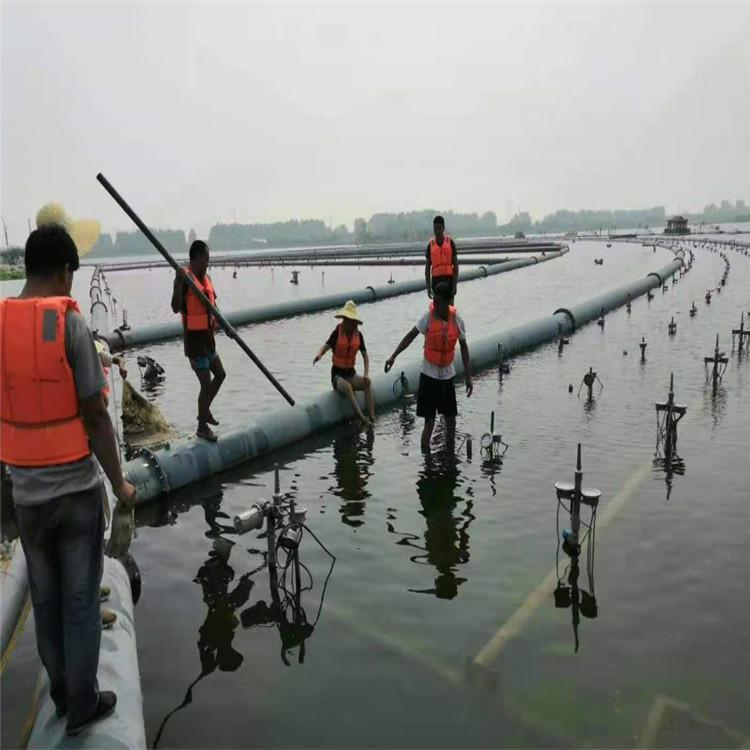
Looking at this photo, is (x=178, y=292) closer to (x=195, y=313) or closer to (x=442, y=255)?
(x=195, y=313)

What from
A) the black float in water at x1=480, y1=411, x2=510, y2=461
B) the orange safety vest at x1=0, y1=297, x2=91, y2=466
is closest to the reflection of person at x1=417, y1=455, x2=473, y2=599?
the black float in water at x1=480, y1=411, x2=510, y2=461

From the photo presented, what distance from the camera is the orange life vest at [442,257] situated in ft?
49.9

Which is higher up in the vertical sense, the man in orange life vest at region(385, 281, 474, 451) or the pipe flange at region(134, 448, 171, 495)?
the man in orange life vest at region(385, 281, 474, 451)

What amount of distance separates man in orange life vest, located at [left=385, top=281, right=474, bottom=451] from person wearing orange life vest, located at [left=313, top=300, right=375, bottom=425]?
4.65ft

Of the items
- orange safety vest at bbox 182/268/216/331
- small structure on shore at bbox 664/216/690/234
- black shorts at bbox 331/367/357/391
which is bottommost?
black shorts at bbox 331/367/357/391

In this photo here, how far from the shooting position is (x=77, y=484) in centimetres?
362

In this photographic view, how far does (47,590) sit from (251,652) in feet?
8.09

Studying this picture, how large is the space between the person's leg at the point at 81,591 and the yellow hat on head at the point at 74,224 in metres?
1.60

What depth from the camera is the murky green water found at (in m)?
4.88

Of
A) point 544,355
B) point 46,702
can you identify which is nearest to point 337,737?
point 46,702

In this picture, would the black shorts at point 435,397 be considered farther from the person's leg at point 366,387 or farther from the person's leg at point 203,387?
the person's leg at point 203,387

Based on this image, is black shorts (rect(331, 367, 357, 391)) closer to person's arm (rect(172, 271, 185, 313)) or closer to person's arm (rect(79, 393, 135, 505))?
person's arm (rect(172, 271, 185, 313))

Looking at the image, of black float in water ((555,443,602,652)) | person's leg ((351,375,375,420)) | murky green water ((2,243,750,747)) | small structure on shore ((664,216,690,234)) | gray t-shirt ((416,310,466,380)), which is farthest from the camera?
small structure on shore ((664,216,690,234))

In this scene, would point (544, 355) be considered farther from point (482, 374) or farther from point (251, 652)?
point (251, 652)
